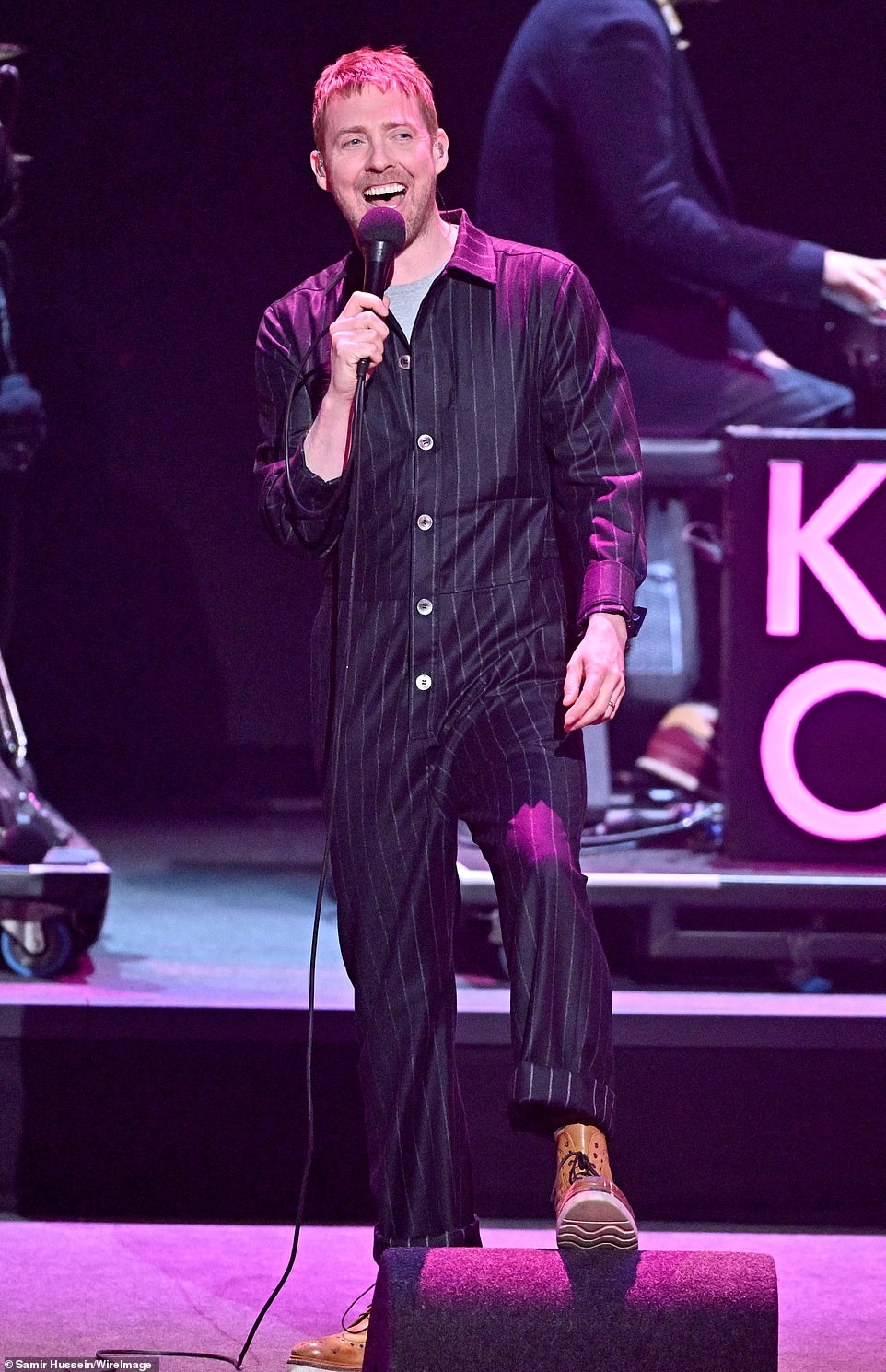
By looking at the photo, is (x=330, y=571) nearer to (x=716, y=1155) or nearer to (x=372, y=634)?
(x=372, y=634)

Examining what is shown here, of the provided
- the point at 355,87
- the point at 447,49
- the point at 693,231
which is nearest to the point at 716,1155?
the point at 355,87

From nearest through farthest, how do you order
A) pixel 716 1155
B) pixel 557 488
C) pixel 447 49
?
pixel 557 488
pixel 716 1155
pixel 447 49

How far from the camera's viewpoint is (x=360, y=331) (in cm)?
203

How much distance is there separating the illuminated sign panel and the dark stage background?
0.93 metres

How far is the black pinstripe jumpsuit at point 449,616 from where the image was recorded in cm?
220

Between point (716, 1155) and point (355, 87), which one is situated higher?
point (355, 87)

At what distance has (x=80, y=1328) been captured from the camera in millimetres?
2402

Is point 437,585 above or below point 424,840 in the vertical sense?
above

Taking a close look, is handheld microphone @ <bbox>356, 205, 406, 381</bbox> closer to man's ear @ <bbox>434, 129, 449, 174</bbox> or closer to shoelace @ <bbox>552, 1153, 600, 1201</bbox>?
man's ear @ <bbox>434, 129, 449, 174</bbox>

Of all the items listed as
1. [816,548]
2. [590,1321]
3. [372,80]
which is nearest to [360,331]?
[372,80]

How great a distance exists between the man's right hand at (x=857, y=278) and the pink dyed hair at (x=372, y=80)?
6.31ft

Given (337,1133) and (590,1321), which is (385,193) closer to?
(590,1321)

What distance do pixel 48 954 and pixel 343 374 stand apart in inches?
74.9

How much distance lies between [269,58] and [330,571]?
9.93ft
